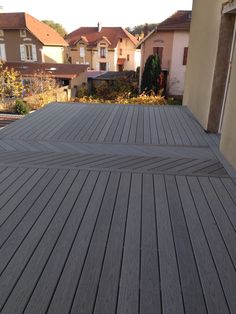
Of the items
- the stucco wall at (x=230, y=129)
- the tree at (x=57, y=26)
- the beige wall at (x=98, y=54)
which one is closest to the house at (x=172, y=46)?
the beige wall at (x=98, y=54)

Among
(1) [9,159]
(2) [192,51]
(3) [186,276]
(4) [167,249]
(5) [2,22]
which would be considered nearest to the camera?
(3) [186,276]

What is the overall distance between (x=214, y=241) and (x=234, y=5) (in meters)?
3.11

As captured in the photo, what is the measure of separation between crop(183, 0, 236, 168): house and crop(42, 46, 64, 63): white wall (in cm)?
2243

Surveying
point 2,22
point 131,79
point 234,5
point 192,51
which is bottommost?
point 131,79

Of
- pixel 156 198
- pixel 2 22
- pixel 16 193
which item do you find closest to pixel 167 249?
pixel 156 198

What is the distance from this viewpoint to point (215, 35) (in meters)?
4.43

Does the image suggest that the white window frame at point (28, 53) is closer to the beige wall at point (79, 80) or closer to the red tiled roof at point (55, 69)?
the red tiled roof at point (55, 69)

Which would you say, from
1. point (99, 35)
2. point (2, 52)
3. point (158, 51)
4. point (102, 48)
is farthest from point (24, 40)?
point (158, 51)

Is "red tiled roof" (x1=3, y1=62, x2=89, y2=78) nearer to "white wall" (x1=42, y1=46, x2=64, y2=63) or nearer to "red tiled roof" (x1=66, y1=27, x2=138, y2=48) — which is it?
"white wall" (x1=42, y1=46, x2=64, y2=63)

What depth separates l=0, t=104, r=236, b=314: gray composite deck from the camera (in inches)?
57.9

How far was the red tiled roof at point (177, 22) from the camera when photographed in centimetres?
1741

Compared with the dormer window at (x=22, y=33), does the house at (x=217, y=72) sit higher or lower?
lower

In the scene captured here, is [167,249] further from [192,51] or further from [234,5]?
[192,51]

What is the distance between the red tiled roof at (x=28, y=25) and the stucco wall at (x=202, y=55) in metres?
21.7
